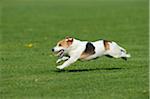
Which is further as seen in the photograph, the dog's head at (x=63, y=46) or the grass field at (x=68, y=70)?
the dog's head at (x=63, y=46)

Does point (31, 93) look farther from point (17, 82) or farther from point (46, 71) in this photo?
point (46, 71)

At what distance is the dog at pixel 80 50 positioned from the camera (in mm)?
14188

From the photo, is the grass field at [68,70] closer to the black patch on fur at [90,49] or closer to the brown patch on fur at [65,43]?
the black patch on fur at [90,49]

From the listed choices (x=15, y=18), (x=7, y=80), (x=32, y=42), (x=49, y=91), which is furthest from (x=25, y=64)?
(x=15, y=18)

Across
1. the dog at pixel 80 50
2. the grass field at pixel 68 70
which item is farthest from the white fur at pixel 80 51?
the grass field at pixel 68 70

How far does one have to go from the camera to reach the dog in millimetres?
14188

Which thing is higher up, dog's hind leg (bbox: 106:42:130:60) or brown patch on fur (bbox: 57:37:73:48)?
brown patch on fur (bbox: 57:37:73:48)

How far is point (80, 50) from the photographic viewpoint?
567 inches

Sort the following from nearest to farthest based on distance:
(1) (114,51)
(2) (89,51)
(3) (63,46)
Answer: (3) (63,46) < (2) (89,51) < (1) (114,51)

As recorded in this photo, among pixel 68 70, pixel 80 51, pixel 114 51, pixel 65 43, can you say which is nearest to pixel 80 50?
pixel 80 51

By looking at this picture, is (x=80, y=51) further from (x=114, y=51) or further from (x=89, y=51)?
(x=114, y=51)

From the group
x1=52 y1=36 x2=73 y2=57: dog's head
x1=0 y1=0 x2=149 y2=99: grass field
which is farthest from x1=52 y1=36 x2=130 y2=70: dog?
x1=0 y1=0 x2=149 y2=99: grass field

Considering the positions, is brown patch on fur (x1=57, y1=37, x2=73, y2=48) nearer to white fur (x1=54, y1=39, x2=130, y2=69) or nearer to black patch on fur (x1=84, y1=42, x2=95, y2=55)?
white fur (x1=54, y1=39, x2=130, y2=69)

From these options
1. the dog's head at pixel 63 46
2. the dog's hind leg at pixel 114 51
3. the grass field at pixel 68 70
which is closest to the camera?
the grass field at pixel 68 70
